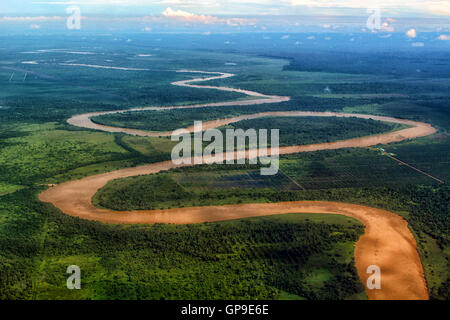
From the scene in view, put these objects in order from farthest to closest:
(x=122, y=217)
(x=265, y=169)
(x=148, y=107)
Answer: (x=148, y=107), (x=265, y=169), (x=122, y=217)

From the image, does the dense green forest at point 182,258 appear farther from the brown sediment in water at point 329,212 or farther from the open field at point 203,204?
the brown sediment in water at point 329,212

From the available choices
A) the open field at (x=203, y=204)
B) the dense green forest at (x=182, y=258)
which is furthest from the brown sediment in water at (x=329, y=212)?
the dense green forest at (x=182, y=258)

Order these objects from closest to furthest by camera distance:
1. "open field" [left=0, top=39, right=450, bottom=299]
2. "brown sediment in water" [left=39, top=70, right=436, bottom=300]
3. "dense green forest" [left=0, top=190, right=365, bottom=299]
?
"dense green forest" [left=0, top=190, right=365, bottom=299]
"open field" [left=0, top=39, right=450, bottom=299]
"brown sediment in water" [left=39, top=70, right=436, bottom=300]

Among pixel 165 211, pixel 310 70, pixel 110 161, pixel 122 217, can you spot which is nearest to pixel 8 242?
A: pixel 122 217

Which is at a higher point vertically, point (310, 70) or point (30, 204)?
point (310, 70)

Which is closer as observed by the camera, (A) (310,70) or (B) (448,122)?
(B) (448,122)

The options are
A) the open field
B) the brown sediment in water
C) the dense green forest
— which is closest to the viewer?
the dense green forest

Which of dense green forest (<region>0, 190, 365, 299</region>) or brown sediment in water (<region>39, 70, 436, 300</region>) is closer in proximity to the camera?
dense green forest (<region>0, 190, 365, 299</region>)

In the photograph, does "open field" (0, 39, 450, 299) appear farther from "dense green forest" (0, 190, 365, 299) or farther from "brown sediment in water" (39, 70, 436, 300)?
"brown sediment in water" (39, 70, 436, 300)

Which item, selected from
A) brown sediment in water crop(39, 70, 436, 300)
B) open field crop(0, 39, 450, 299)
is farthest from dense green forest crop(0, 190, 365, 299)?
brown sediment in water crop(39, 70, 436, 300)
